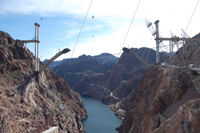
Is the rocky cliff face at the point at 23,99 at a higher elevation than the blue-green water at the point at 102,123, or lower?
higher

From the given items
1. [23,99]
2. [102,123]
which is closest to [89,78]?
[102,123]

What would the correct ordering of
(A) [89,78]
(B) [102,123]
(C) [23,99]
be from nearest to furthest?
1. (C) [23,99]
2. (B) [102,123]
3. (A) [89,78]

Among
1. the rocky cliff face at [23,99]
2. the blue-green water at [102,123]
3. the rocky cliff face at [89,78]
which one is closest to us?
the rocky cliff face at [23,99]

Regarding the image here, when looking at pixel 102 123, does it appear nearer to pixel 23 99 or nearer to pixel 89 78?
pixel 23 99

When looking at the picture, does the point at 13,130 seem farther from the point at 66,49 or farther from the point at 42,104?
the point at 66,49

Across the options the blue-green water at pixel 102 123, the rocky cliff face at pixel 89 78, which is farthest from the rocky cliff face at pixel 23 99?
the rocky cliff face at pixel 89 78

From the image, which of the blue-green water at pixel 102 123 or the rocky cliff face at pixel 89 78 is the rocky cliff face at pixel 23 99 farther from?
the rocky cliff face at pixel 89 78

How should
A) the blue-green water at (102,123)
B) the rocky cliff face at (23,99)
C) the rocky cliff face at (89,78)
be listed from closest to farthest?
the rocky cliff face at (23,99) < the blue-green water at (102,123) < the rocky cliff face at (89,78)

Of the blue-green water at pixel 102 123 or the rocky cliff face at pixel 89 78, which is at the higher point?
the rocky cliff face at pixel 89 78

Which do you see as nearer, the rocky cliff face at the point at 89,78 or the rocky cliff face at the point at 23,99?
the rocky cliff face at the point at 23,99
